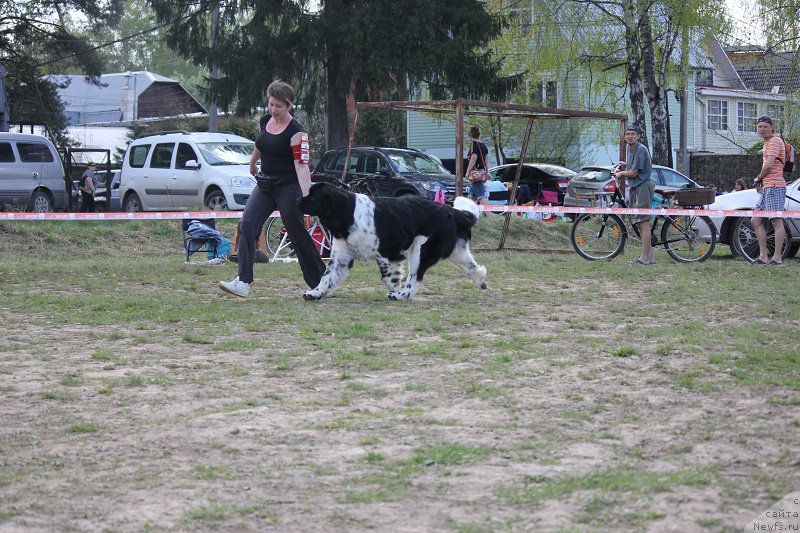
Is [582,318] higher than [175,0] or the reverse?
the reverse

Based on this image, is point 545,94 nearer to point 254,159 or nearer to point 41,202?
point 41,202

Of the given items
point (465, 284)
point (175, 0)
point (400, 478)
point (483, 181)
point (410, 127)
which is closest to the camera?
point (400, 478)

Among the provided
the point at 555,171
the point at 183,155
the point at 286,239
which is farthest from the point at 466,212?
the point at 555,171

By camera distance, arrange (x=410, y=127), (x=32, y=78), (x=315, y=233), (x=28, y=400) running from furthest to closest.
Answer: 1. (x=410, y=127)
2. (x=32, y=78)
3. (x=315, y=233)
4. (x=28, y=400)

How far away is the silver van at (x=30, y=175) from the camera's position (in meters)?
20.9

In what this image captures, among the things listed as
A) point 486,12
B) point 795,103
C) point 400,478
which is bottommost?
point 400,478

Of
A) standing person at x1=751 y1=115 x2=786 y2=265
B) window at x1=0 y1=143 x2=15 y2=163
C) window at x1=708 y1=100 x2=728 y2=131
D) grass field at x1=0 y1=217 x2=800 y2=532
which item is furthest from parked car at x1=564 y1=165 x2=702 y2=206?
window at x1=708 y1=100 x2=728 y2=131

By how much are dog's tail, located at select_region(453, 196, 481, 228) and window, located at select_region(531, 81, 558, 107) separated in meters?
24.0

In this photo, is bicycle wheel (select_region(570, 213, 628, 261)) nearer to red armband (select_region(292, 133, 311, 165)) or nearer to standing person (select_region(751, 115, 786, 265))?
standing person (select_region(751, 115, 786, 265))

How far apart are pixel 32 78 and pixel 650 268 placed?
29.0 metres

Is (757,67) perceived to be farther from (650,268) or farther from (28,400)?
(28,400)

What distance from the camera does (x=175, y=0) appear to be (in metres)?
27.1

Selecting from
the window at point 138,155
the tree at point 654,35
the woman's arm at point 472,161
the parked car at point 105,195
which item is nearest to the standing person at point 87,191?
the parked car at point 105,195

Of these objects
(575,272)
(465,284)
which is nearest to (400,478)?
(465,284)
